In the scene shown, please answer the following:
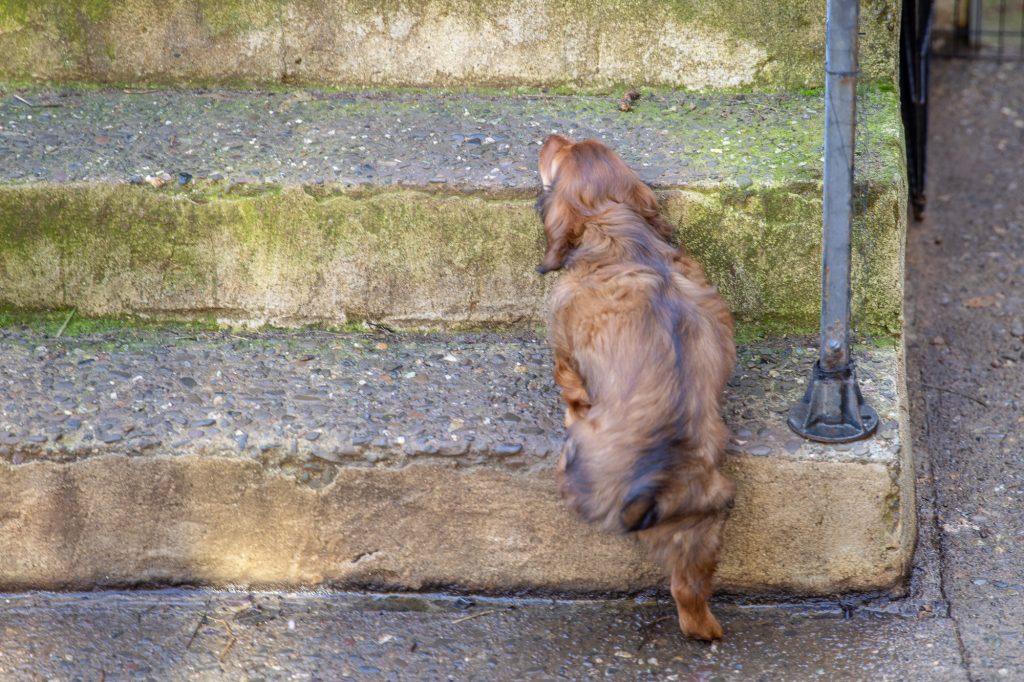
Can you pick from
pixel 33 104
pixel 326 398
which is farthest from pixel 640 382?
pixel 33 104

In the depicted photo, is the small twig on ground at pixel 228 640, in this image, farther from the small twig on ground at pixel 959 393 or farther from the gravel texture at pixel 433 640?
the small twig on ground at pixel 959 393

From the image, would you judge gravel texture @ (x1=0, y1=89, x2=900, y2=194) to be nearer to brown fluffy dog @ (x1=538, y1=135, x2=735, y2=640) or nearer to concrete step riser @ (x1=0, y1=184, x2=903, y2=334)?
concrete step riser @ (x1=0, y1=184, x2=903, y2=334)

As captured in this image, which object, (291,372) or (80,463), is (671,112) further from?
(80,463)

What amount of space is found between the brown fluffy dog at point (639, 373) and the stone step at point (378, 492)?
0.73 feet

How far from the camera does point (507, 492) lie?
10.3 feet

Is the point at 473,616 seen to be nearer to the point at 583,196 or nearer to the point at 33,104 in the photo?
the point at 583,196

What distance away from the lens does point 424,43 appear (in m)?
4.12

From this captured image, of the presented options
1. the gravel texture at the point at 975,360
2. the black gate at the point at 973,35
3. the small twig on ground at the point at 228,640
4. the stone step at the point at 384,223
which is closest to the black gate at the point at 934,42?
the black gate at the point at 973,35

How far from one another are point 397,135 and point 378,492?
1.29 m

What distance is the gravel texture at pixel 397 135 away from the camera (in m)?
3.57

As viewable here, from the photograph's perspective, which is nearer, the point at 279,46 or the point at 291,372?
the point at 291,372

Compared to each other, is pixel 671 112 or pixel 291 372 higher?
pixel 671 112

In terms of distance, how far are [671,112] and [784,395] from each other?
1186 millimetres

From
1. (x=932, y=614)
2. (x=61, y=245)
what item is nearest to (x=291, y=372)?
(x=61, y=245)
